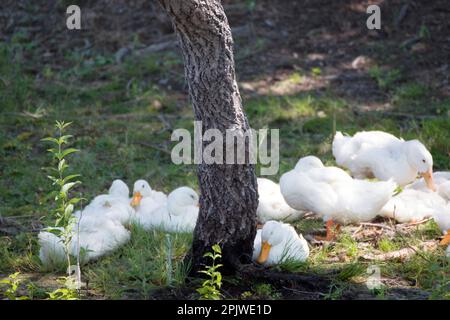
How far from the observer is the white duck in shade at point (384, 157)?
5590mm

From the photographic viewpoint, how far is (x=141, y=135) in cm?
758

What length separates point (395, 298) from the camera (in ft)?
13.0

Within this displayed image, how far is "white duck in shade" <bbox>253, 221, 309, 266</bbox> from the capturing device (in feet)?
14.3

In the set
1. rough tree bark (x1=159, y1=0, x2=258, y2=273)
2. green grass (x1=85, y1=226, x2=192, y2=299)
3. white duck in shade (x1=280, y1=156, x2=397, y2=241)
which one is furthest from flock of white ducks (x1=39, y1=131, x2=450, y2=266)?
rough tree bark (x1=159, y1=0, x2=258, y2=273)

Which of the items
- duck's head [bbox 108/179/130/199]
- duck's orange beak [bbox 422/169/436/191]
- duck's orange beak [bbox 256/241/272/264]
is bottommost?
duck's orange beak [bbox 256/241/272/264]

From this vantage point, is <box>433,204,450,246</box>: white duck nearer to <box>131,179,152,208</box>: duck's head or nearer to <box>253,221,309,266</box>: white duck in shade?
<box>253,221,309,266</box>: white duck in shade

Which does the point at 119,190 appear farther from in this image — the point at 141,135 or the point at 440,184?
the point at 440,184

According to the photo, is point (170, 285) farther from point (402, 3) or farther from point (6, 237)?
point (402, 3)

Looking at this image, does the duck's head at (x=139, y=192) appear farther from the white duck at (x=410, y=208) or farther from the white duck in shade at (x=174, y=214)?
the white duck at (x=410, y=208)

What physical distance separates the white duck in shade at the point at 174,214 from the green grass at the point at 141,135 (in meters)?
0.16

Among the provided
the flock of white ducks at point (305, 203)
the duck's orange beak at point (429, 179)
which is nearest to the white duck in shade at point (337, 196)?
the flock of white ducks at point (305, 203)

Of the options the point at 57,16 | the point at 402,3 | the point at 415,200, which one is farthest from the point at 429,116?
Result: the point at 57,16

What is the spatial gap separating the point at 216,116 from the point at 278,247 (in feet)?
3.23

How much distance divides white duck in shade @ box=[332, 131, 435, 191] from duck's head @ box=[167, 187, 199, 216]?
146 cm
